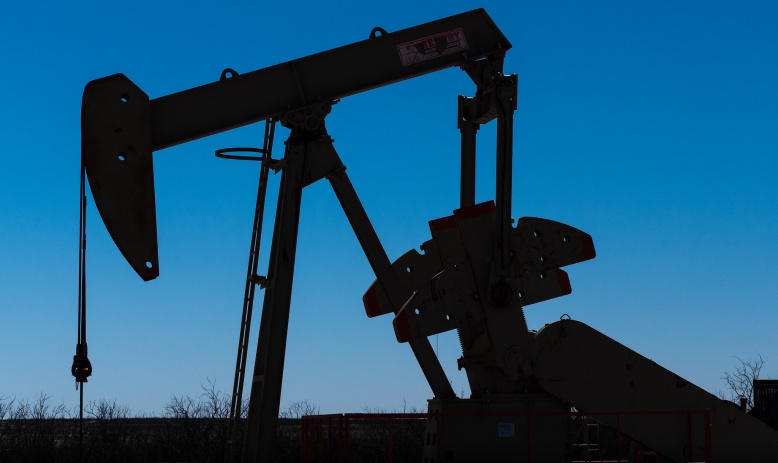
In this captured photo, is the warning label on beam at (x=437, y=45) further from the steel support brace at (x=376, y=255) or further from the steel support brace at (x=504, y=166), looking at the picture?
the steel support brace at (x=376, y=255)

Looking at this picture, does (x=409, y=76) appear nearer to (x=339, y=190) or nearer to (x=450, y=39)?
(x=450, y=39)

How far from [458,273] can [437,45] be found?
8.13ft

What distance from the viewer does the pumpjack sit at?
1169 centimetres

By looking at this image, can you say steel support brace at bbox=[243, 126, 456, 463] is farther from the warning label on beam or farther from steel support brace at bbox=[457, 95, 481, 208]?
the warning label on beam

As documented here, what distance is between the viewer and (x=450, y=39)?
12.6m

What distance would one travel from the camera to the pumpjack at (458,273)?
11688 mm

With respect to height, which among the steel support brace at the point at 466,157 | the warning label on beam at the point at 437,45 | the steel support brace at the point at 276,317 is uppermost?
the warning label on beam at the point at 437,45

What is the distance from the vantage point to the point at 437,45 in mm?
12656

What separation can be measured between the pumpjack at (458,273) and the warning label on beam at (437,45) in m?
0.01

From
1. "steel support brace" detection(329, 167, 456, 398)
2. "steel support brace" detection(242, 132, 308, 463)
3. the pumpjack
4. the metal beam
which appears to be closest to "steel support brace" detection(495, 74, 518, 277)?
the pumpjack

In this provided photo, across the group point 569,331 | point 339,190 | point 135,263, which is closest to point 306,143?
point 339,190

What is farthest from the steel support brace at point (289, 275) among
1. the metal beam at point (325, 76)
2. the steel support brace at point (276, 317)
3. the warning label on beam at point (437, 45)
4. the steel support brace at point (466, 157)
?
the warning label on beam at point (437, 45)

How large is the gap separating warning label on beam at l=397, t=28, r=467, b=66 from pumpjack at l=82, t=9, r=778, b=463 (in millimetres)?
15

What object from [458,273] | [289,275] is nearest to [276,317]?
[289,275]
